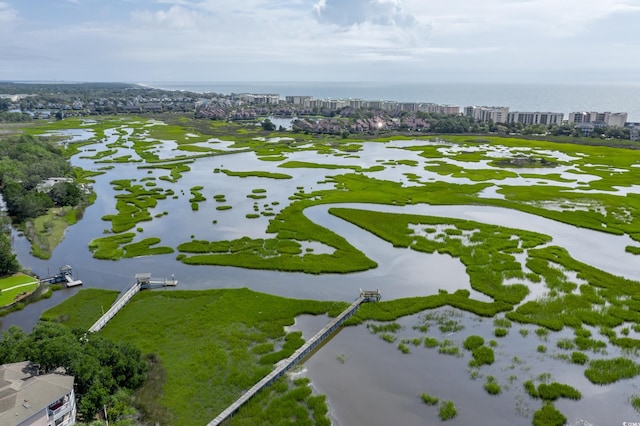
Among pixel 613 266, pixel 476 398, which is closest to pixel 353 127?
pixel 613 266

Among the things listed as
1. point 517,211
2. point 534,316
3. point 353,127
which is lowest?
point 534,316

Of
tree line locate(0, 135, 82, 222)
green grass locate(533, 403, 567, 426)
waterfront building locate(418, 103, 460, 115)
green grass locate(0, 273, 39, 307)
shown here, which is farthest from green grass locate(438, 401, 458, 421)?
waterfront building locate(418, 103, 460, 115)

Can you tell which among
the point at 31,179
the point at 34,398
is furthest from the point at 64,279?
the point at 31,179

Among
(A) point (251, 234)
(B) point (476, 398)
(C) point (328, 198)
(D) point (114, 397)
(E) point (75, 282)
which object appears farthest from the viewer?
(C) point (328, 198)

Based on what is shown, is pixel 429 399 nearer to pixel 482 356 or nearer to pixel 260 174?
pixel 482 356

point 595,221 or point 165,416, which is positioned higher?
point 595,221

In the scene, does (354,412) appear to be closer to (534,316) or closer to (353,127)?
(534,316)
